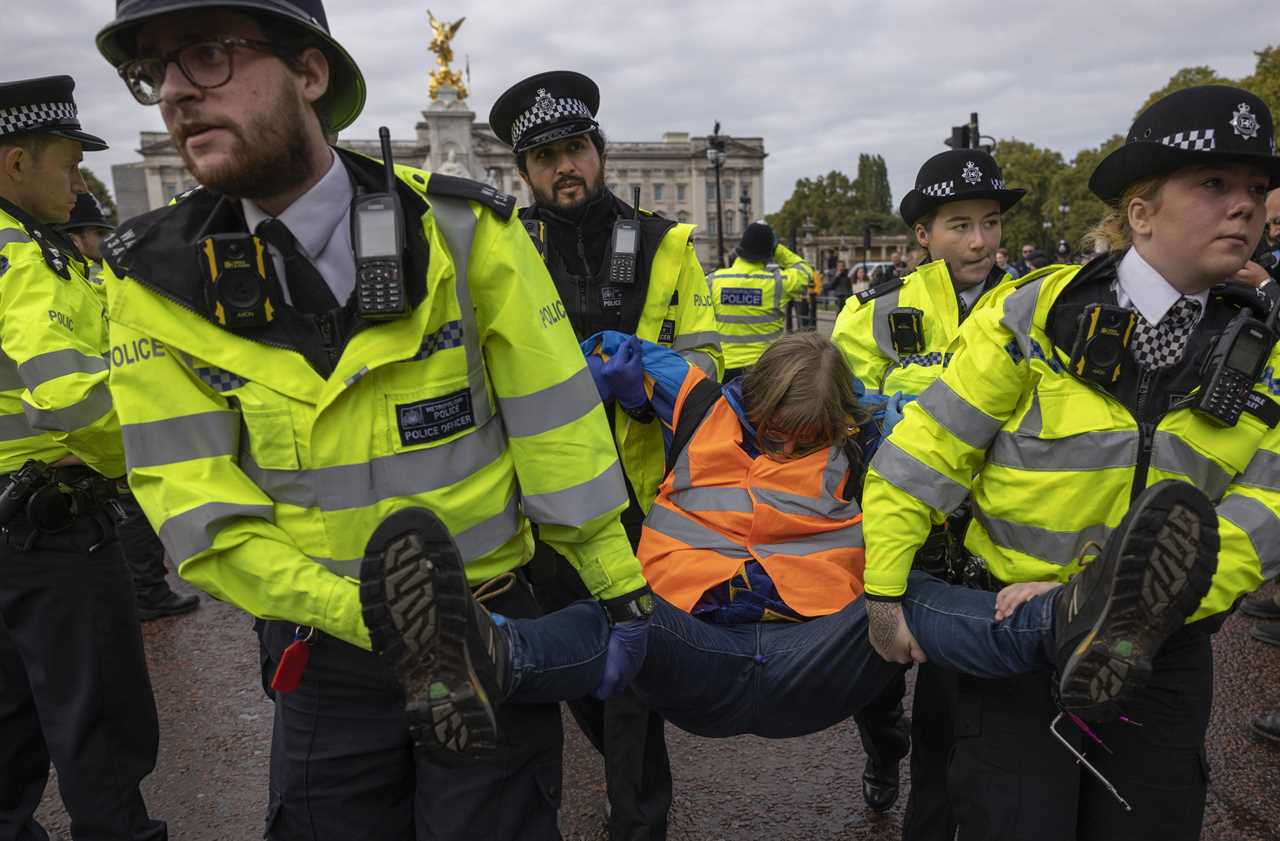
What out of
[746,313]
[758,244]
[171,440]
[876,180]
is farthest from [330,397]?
[876,180]

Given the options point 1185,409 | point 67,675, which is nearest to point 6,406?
point 67,675

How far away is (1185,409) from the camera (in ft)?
6.93

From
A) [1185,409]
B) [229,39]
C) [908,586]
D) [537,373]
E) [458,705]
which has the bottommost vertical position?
[908,586]

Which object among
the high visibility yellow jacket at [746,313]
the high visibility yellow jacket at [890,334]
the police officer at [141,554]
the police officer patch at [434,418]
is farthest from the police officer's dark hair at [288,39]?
the high visibility yellow jacket at [746,313]

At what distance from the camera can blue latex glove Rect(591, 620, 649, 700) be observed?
206 cm

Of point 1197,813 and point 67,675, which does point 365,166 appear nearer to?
point 67,675

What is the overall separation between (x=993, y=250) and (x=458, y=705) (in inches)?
131

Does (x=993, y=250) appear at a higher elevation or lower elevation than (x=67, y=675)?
higher

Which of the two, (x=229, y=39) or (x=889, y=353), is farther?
(x=889, y=353)

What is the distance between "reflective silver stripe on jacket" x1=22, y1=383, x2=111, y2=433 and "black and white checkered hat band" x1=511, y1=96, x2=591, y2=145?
184cm

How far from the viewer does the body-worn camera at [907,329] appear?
160 inches

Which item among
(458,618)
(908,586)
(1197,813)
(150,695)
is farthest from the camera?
(150,695)

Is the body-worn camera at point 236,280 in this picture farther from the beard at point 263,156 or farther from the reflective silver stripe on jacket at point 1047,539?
the reflective silver stripe on jacket at point 1047,539

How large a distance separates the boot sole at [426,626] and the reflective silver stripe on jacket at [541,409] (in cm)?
46
